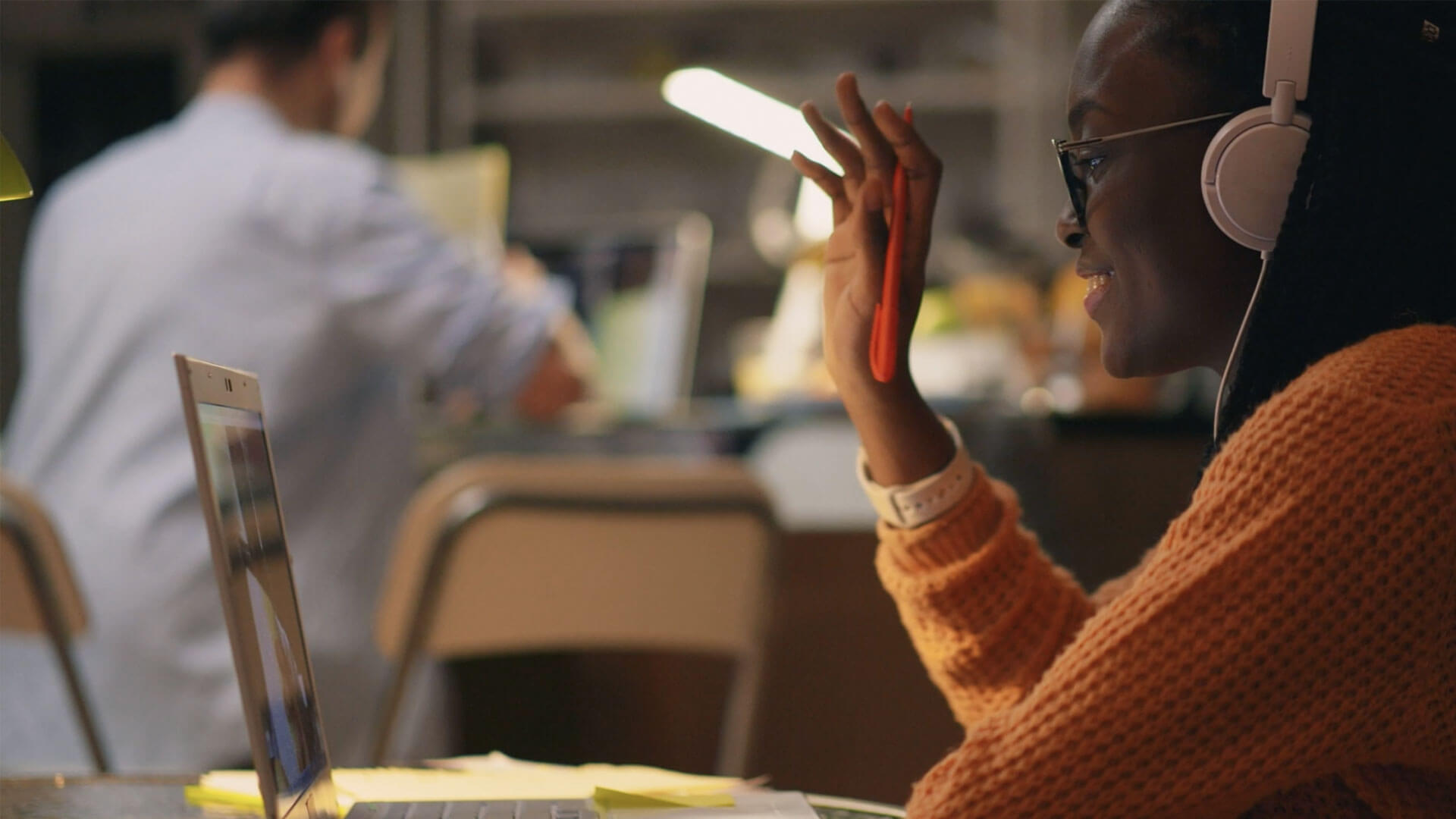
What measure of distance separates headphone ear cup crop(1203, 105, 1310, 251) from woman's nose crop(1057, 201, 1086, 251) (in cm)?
9

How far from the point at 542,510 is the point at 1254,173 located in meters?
0.87

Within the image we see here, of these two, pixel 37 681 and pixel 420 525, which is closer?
pixel 420 525

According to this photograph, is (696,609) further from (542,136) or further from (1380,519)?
(542,136)

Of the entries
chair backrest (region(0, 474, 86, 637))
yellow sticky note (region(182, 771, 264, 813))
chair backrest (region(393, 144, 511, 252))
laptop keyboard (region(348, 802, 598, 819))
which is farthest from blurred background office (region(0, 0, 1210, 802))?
chair backrest (region(0, 474, 86, 637))

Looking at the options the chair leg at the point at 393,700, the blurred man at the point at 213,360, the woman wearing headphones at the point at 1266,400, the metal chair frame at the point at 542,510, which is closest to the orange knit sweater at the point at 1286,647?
the woman wearing headphones at the point at 1266,400

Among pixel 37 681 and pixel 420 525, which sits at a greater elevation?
pixel 420 525

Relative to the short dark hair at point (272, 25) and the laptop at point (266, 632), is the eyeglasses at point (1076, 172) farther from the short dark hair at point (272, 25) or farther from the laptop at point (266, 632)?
the short dark hair at point (272, 25)

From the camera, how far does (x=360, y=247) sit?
1.62m

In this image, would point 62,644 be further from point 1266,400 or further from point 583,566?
point 1266,400

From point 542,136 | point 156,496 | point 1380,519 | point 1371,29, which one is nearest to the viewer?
point 1380,519

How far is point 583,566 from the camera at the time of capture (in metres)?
1.36

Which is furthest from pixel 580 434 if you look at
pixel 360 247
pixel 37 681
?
pixel 37 681

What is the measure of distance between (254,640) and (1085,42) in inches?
18.0

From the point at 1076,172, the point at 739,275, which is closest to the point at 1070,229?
the point at 1076,172
